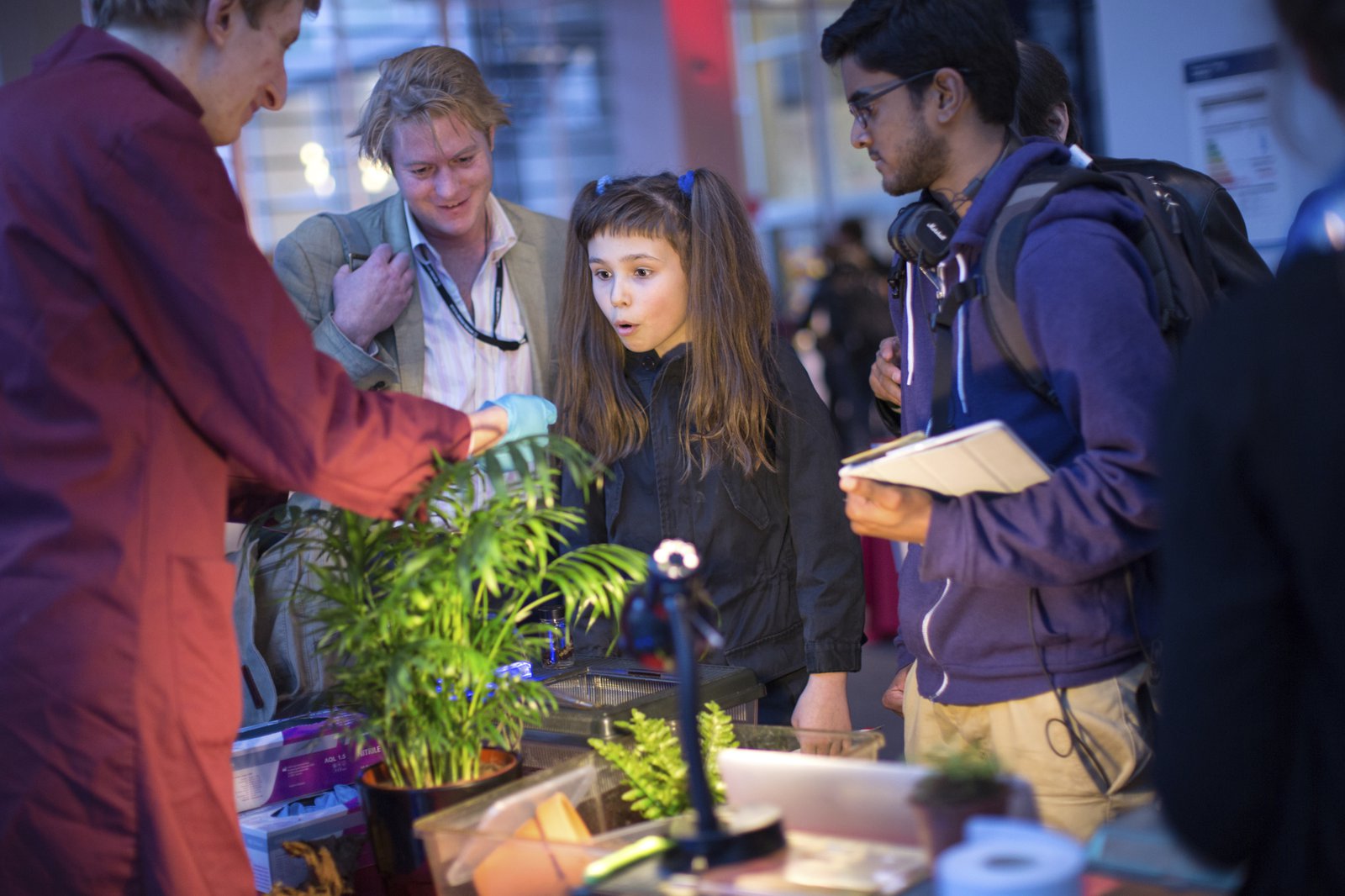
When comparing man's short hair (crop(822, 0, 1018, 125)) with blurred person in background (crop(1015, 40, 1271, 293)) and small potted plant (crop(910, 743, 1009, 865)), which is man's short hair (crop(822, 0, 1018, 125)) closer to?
blurred person in background (crop(1015, 40, 1271, 293))

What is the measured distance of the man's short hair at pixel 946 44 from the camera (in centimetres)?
178

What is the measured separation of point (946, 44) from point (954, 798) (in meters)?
1.12

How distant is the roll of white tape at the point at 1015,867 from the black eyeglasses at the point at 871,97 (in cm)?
115

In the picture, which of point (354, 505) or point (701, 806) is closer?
point (701, 806)

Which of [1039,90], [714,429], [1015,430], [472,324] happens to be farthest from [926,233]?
[472,324]

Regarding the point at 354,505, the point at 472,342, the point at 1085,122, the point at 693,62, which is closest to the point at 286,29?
the point at 354,505

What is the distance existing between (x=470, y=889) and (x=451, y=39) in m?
9.04

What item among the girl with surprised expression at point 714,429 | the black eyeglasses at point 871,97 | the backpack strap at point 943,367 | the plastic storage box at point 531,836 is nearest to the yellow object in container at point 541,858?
the plastic storage box at point 531,836

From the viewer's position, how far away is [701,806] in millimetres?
1121

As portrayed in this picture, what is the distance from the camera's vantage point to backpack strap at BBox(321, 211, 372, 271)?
2.72m

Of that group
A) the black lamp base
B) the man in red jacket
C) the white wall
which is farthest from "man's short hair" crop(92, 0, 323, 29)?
the white wall

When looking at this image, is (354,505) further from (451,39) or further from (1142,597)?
(451,39)

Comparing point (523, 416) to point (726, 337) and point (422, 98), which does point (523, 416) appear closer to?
point (726, 337)

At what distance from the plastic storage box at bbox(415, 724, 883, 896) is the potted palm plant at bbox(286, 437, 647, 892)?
0.11 meters
